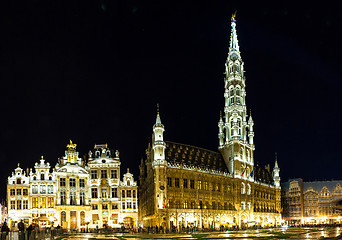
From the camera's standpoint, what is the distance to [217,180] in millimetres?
108500

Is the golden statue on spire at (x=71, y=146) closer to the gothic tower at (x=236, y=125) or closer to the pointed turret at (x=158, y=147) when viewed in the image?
the pointed turret at (x=158, y=147)

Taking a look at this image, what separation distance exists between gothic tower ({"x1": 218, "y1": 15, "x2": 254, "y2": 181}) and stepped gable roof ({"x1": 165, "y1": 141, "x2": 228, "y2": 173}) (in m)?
3.86

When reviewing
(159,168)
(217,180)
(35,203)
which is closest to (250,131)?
(217,180)

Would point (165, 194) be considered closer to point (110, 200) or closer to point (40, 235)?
point (110, 200)

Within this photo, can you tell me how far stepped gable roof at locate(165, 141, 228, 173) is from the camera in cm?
9981

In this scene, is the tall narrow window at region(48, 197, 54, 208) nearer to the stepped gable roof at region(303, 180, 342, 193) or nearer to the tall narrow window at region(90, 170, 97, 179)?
the tall narrow window at region(90, 170, 97, 179)

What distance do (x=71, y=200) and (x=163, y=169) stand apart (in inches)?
829

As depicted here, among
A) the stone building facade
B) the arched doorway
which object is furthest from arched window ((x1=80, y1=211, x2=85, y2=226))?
the stone building facade

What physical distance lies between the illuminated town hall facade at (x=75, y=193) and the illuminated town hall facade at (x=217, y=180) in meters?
7.54

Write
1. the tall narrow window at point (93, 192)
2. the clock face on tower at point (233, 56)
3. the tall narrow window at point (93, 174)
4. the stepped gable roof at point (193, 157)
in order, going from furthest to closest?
the clock face on tower at point (233, 56), the stepped gable roof at point (193, 157), the tall narrow window at point (93, 174), the tall narrow window at point (93, 192)

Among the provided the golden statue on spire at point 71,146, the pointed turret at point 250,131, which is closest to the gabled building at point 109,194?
the golden statue on spire at point 71,146

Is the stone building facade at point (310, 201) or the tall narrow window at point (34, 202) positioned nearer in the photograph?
the tall narrow window at point (34, 202)

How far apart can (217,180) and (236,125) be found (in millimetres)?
18800

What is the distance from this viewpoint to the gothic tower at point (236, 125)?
118 m
